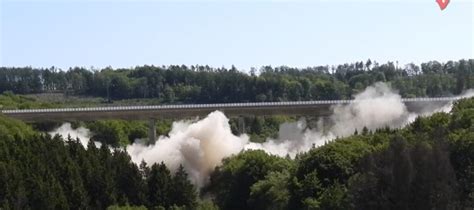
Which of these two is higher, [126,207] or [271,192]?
[126,207]

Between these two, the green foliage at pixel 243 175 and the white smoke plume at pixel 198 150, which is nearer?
the green foliage at pixel 243 175

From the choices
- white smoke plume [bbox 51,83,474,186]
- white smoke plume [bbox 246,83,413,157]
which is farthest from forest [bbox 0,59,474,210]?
white smoke plume [bbox 246,83,413,157]

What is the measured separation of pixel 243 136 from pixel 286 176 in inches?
1622

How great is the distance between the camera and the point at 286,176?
66.4 m

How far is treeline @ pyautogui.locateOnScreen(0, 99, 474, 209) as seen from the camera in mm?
49781

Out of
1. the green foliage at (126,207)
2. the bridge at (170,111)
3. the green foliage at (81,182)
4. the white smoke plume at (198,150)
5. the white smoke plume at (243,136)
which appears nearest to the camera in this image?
the green foliage at (126,207)

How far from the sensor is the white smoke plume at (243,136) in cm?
9006

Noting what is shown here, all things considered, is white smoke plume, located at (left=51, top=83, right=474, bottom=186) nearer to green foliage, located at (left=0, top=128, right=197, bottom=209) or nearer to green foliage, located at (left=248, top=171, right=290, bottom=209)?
green foliage, located at (left=248, top=171, right=290, bottom=209)

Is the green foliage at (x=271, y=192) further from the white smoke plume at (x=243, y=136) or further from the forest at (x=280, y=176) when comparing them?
the white smoke plume at (x=243, y=136)

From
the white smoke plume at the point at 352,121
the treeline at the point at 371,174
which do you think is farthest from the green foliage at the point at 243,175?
the white smoke plume at the point at 352,121

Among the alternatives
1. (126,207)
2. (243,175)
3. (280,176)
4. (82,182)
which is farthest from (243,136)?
(126,207)

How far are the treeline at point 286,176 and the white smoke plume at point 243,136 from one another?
10.1 m

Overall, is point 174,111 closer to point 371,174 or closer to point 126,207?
point 126,207

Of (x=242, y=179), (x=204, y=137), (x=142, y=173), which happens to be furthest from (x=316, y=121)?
(x=142, y=173)
